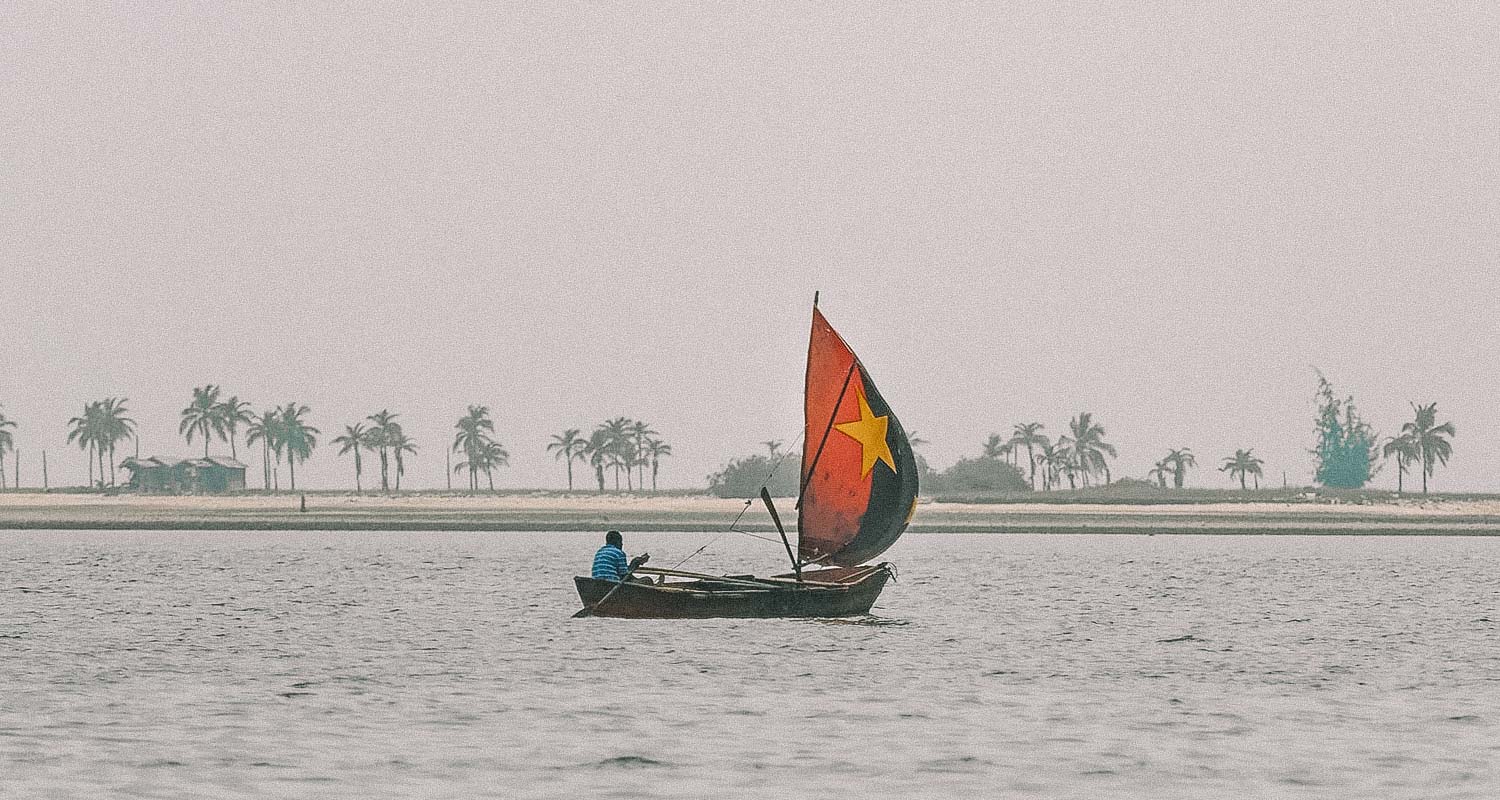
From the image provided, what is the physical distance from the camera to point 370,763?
25312 mm

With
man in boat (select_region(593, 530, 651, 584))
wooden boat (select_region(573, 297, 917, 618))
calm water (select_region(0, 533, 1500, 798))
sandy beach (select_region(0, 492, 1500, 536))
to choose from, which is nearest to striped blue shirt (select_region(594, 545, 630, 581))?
man in boat (select_region(593, 530, 651, 584))

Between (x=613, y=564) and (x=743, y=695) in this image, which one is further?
(x=613, y=564)

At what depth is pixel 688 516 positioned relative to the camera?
152m

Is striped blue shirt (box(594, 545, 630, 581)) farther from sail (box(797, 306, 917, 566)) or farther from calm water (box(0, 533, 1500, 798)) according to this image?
sail (box(797, 306, 917, 566))

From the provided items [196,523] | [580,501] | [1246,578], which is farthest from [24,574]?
[580,501]

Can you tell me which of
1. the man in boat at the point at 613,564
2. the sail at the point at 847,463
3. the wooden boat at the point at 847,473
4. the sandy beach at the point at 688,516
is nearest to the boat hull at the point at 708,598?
the man in boat at the point at 613,564

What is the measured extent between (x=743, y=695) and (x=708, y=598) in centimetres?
1282

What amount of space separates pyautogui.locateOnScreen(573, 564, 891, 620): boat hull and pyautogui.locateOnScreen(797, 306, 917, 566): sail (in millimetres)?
2464

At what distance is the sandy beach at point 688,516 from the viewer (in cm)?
13638

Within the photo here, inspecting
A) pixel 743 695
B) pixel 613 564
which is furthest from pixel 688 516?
pixel 743 695

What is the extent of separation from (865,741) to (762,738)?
150cm

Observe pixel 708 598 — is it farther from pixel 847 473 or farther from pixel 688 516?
pixel 688 516

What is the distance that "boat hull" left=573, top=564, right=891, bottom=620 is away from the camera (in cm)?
4609

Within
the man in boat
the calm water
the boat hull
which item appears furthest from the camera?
the man in boat
